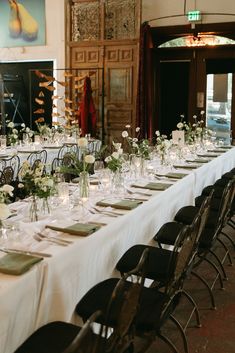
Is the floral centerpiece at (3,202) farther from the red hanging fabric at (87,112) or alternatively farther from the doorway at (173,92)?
the doorway at (173,92)

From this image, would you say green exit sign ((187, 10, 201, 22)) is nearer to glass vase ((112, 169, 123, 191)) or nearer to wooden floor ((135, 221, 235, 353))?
glass vase ((112, 169, 123, 191))

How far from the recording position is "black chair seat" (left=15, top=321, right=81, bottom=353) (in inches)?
81.9

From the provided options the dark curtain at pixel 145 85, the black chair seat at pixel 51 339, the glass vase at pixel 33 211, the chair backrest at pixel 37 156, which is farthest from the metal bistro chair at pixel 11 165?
the dark curtain at pixel 145 85

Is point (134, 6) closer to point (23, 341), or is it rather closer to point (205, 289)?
point (205, 289)

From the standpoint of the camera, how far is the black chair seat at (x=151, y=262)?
3.05 metres

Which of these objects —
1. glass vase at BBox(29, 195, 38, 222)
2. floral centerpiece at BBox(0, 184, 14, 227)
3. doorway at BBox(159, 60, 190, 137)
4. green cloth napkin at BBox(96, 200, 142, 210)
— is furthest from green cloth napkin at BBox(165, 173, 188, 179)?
doorway at BBox(159, 60, 190, 137)

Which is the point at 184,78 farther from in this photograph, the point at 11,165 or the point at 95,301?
the point at 95,301

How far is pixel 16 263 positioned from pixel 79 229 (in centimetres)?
64

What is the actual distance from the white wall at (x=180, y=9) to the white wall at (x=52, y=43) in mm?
2049

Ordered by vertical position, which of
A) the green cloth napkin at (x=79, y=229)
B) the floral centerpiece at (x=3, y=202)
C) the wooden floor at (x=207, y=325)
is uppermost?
the floral centerpiece at (x=3, y=202)

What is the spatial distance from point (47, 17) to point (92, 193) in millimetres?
8125

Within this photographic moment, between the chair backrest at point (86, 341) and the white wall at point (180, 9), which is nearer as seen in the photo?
the chair backrest at point (86, 341)

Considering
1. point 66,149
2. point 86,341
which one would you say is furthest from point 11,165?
point 86,341

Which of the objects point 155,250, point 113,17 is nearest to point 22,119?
point 113,17
